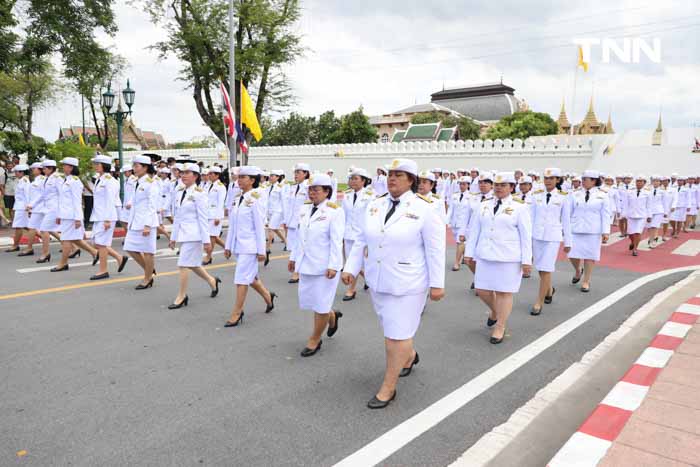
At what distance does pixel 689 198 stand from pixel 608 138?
33.7ft

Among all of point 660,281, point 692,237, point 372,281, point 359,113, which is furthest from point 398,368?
point 359,113

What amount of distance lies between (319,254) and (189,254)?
2.40 meters

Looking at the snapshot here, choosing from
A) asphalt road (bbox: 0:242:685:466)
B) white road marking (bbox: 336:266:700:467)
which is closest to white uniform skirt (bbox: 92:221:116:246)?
asphalt road (bbox: 0:242:685:466)

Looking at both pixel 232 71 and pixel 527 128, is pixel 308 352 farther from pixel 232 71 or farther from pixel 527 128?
pixel 527 128

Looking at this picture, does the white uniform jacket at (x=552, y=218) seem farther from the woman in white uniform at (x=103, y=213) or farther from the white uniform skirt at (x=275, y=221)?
the woman in white uniform at (x=103, y=213)

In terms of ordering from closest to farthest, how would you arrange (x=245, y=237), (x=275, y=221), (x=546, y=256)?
(x=245, y=237)
(x=546, y=256)
(x=275, y=221)

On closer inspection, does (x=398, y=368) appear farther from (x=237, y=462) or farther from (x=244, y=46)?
(x=244, y=46)

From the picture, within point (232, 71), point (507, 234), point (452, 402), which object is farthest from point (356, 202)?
point (232, 71)

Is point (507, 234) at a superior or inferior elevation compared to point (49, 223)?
superior

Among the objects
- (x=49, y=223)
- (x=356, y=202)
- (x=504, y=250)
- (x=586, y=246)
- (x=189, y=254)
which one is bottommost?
(x=586, y=246)

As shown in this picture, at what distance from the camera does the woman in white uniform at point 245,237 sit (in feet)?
18.4

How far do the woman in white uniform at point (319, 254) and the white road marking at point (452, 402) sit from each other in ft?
4.78

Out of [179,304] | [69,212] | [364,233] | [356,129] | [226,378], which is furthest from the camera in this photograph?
[356,129]

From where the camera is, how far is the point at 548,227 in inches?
283
